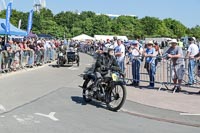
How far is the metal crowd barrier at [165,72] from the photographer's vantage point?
13891mm

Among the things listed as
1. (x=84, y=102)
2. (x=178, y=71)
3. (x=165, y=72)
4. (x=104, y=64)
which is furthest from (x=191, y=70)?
(x=84, y=102)

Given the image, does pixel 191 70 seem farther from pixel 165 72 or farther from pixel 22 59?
pixel 22 59

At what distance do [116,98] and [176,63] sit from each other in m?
4.40

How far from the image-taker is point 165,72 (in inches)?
597

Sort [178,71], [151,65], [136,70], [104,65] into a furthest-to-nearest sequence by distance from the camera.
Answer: [136,70]
[151,65]
[178,71]
[104,65]

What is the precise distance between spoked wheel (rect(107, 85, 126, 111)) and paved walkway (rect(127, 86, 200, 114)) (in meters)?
1.29

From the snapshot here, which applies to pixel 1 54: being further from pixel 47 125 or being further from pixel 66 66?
pixel 47 125

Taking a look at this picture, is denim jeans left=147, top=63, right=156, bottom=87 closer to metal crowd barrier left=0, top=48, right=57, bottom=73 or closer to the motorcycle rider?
the motorcycle rider

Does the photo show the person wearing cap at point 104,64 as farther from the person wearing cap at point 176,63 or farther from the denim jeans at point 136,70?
the denim jeans at point 136,70

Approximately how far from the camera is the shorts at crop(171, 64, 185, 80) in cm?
1374

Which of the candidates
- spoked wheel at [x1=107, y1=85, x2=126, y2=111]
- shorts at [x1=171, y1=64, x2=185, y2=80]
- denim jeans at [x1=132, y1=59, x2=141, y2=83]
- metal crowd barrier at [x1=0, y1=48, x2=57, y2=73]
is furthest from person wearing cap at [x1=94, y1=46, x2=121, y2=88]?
metal crowd barrier at [x1=0, y1=48, x2=57, y2=73]

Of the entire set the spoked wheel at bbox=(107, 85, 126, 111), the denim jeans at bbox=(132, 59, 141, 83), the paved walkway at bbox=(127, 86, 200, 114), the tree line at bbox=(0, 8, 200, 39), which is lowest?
the paved walkway at bbox=(127, 86, 200, 114)

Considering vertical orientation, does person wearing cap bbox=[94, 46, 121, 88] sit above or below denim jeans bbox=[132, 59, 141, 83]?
above

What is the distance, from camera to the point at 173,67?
46.2ft
